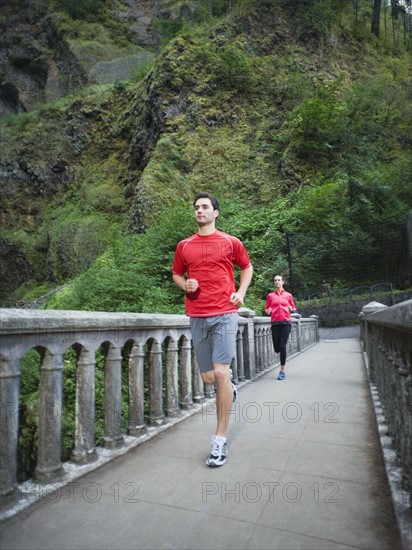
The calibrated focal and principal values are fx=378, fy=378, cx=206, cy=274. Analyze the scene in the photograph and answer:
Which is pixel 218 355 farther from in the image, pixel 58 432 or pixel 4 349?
pixel 4 349

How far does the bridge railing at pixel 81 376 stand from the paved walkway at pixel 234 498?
22 centimetres

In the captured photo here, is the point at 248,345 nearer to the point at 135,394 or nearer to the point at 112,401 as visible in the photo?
the point at 135,394

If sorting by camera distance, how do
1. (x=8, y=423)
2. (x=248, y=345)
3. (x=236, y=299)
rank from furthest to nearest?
(x=248, y=345) → (x=236, y=299) → (x=8, y=423)

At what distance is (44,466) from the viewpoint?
2385 millimetres

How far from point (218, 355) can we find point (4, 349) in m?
1.44

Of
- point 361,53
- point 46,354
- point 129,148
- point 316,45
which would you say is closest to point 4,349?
point 46,354

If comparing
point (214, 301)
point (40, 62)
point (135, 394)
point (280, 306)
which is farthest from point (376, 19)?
point (135, 394)

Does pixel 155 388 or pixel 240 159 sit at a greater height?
pixel 240 159

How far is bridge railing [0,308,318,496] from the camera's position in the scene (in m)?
2.12

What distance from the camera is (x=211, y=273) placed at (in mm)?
2885

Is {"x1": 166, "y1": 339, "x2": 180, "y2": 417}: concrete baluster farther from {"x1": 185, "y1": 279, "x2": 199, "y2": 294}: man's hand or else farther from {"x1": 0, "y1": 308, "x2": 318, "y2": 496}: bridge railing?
{"x1": 185, "y1": 279, "x2": 199, "y2": 294}: man's hand

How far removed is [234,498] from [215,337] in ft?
3.50

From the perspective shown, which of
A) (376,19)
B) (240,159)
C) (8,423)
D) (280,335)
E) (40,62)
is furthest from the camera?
(40,62)

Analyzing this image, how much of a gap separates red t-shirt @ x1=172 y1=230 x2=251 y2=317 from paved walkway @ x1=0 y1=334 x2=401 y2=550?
43.9 inches
